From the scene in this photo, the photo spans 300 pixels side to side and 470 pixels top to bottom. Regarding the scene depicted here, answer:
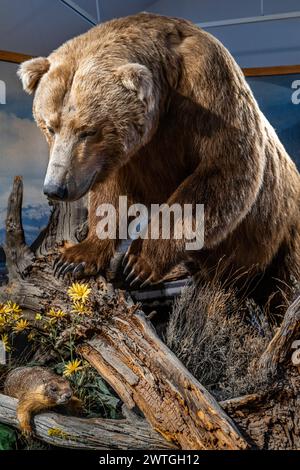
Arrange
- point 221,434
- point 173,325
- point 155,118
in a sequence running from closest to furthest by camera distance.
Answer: point 221,434, point 155,118, point 173,325

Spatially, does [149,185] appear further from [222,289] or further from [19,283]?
[19,283]

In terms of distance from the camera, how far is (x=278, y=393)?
188 cm

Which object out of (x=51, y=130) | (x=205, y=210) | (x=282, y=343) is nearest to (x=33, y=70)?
(x=51, y=130)

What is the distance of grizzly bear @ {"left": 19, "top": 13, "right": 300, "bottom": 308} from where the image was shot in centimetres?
179

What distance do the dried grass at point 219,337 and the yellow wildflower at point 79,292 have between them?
333 mm

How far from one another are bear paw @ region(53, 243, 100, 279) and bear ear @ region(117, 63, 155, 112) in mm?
650

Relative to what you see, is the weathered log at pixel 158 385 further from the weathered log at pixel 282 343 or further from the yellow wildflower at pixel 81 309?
the weathered log at pixel 282 343

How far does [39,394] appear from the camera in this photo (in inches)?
77.4

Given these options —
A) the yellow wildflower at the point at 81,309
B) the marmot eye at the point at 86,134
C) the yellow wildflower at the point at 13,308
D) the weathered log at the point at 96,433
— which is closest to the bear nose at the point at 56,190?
the marmot eye at the point at 86,134

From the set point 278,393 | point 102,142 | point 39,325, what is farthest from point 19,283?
point 278,393

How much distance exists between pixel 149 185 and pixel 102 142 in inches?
12.9

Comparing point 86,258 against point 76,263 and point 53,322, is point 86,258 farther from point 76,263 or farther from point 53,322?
point 53,322

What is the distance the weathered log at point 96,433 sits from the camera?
187 cm

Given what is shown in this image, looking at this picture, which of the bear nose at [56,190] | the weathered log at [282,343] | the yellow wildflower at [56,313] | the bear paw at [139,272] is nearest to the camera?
the bear nose at [56,190]
